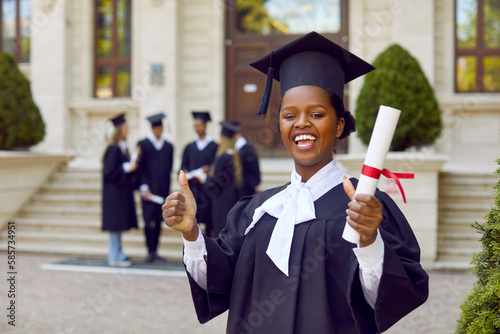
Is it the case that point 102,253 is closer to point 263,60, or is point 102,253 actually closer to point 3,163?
point 3,163

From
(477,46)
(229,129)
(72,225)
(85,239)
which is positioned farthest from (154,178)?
(477,46)

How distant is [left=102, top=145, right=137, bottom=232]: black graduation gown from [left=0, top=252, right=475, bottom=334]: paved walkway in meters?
0.82

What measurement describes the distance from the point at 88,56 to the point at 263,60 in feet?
36.9

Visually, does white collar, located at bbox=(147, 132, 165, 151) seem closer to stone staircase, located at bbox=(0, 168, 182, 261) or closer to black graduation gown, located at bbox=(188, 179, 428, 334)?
stone staircase, located at bbox=(0, 168, 182, 261)

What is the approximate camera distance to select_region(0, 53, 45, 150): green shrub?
936 centimetres

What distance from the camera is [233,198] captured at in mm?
7711

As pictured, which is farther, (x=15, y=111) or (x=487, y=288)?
(x=15, y=111)

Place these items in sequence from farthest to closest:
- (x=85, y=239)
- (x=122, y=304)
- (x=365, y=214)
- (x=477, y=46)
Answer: (x=477, y=46), (x=85, y=239), (x=122, y=304), (x=365, y=214)

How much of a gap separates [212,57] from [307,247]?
33.9 ft

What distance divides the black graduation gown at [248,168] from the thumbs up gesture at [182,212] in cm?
574

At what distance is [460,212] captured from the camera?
8.45 m

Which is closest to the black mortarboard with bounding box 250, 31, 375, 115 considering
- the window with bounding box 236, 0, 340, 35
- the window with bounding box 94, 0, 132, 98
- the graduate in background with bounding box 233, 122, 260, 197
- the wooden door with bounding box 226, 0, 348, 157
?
the graduate in background with bounding box 233, 122, 260, 197

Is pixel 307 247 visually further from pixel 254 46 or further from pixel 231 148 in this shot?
pixel 254 46

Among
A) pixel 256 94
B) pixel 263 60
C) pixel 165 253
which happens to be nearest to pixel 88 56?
pixel 256 94
